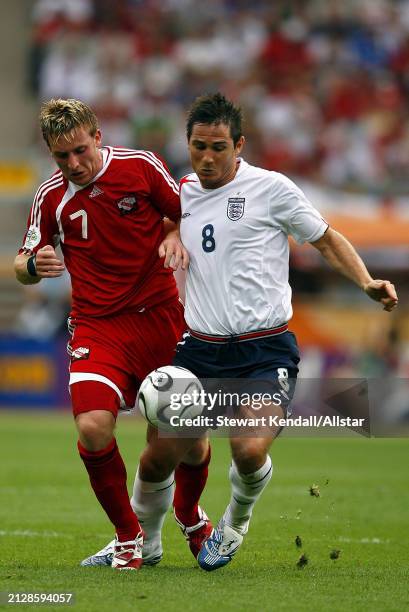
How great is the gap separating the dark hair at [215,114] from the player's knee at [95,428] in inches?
60.7

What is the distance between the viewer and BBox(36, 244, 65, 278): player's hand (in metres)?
6.21

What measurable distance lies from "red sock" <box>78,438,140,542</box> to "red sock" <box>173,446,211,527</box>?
1.81ft

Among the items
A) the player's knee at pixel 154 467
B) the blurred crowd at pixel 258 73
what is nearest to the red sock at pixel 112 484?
the player's knee at pixel 154 467

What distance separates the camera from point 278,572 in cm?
628

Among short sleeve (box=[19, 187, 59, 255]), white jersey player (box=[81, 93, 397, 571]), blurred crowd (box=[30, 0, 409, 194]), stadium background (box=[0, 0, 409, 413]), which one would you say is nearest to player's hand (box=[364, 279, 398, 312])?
white jersey player (box=[81, 93, 397, 571])

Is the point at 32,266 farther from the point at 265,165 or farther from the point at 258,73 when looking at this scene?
the point at 258,73

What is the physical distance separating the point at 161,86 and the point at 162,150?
2.76 metres

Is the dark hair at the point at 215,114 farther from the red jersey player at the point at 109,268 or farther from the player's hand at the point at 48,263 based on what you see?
the player's hand at the point at 48,263

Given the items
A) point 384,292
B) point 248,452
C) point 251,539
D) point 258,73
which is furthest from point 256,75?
point 248,452

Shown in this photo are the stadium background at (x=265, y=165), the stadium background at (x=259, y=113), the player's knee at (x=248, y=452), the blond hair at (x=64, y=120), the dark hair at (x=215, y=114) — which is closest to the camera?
the player's knee at (x=248, y=452)

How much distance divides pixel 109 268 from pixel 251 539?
2344mm

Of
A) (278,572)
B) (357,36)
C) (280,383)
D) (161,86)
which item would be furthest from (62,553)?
(357,36)

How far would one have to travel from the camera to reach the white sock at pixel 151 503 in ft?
21.7

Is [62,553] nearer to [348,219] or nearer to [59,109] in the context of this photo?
[59,109]
